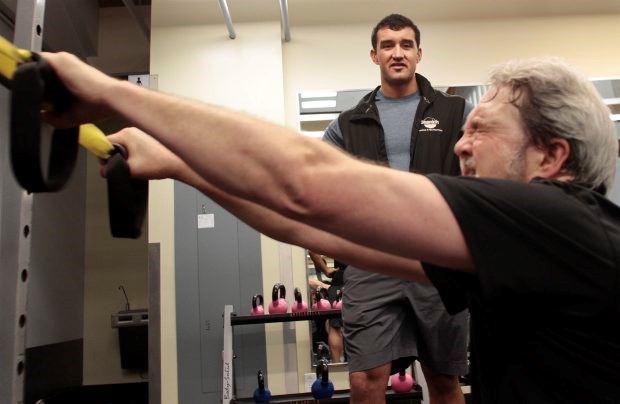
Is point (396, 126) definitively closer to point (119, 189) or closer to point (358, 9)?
point (119, 189)

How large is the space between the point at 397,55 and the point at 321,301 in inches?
73.3

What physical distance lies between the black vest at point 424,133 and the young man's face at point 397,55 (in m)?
0.13

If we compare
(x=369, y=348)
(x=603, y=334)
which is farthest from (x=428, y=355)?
(x=603, y=334)

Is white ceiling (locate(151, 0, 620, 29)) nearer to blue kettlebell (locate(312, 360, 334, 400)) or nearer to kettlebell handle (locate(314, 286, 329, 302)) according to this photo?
kettlebell handle (locate(314, 286, 329, 302))

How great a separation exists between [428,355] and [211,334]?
91.0 inches

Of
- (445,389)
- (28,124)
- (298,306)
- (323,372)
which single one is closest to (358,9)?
(298,306)

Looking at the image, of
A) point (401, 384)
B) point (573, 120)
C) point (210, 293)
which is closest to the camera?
point (573, 120)

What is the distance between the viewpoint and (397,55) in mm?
2426

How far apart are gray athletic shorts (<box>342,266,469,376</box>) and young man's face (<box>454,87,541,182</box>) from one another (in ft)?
3.18

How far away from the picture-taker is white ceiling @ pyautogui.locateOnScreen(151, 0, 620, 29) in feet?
14.5

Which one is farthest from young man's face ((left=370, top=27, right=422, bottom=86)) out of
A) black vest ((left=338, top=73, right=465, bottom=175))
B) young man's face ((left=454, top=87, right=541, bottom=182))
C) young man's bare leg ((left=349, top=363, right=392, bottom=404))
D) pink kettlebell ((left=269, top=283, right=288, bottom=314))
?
pink kettlebell ((left=269, top=283, right=288, bottom=314))

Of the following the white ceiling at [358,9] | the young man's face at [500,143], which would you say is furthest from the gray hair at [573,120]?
the white ceiling at [358,9]

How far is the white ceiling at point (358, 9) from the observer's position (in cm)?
442

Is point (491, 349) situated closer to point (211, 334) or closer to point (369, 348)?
point (369, 348)
